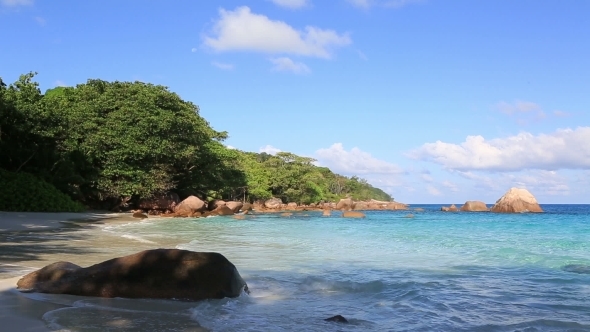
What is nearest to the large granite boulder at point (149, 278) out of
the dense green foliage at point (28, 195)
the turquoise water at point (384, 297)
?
the turquoise water at point (384, 297)

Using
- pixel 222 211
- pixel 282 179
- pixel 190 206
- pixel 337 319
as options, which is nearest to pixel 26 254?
pixel 337 319

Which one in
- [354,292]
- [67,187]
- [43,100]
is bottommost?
[354,292]

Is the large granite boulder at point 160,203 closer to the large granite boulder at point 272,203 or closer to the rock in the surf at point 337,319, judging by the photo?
the large granite boulder at point 272,203

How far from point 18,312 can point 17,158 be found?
24.5 meters

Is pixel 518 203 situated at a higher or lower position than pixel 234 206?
higher

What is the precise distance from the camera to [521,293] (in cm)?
801

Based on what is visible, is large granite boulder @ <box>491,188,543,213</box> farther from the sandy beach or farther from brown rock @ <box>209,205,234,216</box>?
the sandy beach

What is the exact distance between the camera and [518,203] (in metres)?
59.9

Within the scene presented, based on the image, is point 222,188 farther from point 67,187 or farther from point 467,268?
point 467,268

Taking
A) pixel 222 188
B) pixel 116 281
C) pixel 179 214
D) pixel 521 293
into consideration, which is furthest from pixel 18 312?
pixel 222 188

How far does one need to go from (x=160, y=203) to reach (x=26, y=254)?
28299 mm

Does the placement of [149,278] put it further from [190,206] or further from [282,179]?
[282,179]

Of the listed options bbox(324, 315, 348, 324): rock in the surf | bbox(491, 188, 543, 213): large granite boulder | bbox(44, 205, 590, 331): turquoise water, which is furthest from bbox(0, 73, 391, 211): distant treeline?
bbox(491, 188, 543, 213): large granite boulder

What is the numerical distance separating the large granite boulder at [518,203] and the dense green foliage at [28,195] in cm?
5004
